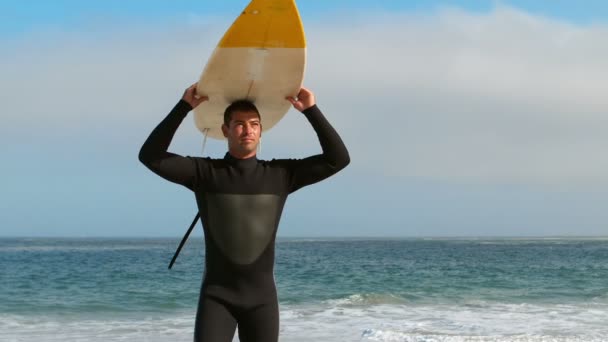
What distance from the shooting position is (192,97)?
325cm

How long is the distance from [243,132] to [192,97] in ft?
A: 0.90

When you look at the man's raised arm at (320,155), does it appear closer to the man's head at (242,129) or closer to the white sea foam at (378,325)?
the man's head at (242,129)

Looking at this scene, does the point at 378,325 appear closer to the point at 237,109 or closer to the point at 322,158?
the point at 322,158

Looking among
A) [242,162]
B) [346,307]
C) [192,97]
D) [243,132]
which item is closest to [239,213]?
[242,162]

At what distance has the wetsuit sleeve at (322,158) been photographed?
10.6 feet

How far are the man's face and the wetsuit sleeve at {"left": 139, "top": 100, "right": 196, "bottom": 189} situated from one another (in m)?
0.19

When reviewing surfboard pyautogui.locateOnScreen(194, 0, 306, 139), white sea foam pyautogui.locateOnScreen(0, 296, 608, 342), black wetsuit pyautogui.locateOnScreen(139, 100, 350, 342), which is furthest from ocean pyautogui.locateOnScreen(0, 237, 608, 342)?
surfboard pyautogui.locateOnScreen(194, 0, 306, 139)

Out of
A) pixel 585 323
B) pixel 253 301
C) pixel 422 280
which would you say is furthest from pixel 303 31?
pixel 422 280

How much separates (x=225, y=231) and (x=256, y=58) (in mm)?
→ 734

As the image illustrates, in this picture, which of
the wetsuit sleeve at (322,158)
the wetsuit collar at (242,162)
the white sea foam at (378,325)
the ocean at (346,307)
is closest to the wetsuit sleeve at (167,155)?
the wetsuit collar at (242,162)

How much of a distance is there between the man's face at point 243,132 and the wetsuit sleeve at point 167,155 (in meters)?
0.19

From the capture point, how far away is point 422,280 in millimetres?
23109

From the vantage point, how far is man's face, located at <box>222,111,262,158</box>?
3197mm

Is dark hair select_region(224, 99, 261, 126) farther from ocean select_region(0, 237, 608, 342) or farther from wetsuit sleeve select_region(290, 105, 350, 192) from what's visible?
ocean select_region(0, 237, 608, 342)
